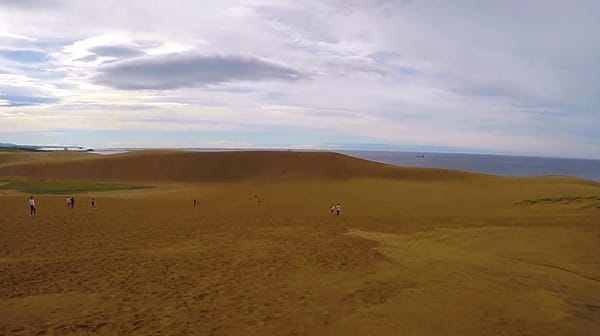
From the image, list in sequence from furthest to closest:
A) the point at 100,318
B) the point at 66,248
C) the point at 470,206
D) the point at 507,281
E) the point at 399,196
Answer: the point at 399,196
the point at 470,206
the point at 66,248
the point at 507,281
the point at 100,318

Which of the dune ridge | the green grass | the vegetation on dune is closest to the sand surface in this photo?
the vegetation on dune

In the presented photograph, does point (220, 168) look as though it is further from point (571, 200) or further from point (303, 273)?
point (303, 273)

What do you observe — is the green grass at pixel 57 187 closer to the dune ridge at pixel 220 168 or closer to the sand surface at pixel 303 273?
the dune ridge at pixel 220 168

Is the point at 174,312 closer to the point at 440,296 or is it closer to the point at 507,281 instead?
the point at 440,296

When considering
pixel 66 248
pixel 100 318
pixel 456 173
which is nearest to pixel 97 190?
pixel 66 248

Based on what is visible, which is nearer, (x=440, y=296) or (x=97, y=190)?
(x=440, y=296)

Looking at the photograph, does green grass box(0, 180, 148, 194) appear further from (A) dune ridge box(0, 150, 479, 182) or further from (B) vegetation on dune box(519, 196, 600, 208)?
(B) vegetation on dune box(519, 196, 600, 208)
